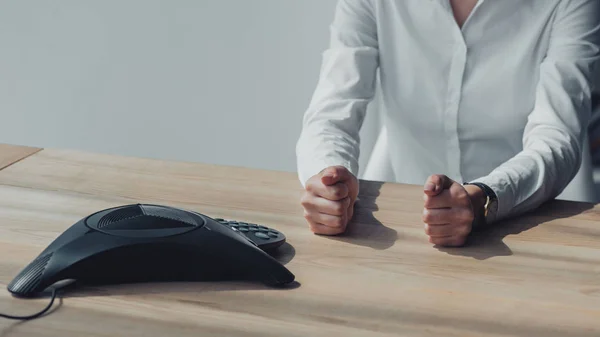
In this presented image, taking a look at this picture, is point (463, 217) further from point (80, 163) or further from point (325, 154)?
point (80, 163)

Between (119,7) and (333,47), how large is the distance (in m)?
1.48

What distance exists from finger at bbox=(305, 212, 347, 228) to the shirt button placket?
2.76ft

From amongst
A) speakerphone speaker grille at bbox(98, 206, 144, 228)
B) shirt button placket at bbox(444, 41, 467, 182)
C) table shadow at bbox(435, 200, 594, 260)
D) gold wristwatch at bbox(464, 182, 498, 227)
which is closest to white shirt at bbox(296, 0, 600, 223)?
shirt button placket at bbox(444, 41, 467, 182)

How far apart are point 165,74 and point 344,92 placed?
1.50 meters

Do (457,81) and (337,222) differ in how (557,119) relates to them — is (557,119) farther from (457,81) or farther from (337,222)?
(337,222)

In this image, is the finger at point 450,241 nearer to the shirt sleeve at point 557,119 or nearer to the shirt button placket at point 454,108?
the shirt sleeve at point 557,119

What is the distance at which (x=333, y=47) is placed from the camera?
1.91 meters

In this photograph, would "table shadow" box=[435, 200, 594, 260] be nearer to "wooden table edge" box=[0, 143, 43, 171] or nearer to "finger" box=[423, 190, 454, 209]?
"finger" box=[423, 190, 454, 209]

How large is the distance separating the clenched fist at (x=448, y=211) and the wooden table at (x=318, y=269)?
2cm

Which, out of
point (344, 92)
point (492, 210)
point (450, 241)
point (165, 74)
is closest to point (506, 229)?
point (492, 210)

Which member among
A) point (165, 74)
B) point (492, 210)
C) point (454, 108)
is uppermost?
point (492, 210)

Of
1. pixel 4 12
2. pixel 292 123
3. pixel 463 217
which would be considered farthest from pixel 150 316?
pixel 4 12

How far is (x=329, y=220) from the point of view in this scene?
3.78 ft

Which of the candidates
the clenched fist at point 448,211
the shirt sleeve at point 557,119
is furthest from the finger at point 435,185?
the shirt sleeve at point 557,119
